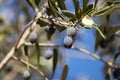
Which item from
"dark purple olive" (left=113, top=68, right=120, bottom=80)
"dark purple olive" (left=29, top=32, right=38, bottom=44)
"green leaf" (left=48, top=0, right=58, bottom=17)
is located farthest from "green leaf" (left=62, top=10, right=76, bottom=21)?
"dark purple olive" (left=113, top=68, right=120, bottom=80)

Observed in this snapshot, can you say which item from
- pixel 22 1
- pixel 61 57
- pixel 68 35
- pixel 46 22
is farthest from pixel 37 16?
pixel 22 1

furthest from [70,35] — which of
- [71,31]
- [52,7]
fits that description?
[52,7]

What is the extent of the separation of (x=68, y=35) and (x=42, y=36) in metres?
3.05

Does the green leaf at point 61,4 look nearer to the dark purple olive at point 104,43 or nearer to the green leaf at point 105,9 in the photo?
the green leaf at point 105,9

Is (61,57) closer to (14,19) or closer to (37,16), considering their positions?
(14,19)

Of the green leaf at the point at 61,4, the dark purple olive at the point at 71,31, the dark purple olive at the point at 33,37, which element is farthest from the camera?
the dark purple olive at the point at 33,37

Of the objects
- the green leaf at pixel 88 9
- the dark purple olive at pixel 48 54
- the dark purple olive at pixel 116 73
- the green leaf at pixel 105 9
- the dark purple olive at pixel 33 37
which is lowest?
the dark purple olive at pixel 116 73

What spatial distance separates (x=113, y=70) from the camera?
81.4 inches

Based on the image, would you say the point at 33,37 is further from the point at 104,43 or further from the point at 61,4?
the point at 104,43

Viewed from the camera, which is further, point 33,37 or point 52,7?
point 33,37

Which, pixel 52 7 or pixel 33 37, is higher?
pixel 52 7

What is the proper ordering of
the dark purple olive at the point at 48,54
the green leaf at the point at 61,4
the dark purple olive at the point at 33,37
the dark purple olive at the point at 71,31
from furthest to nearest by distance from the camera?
the dark purple olive at the point at 48,54, the dark purple olive at the point at 33,37, the green leaf at the point at 61,4, the dark purple olive at the point at 71,31

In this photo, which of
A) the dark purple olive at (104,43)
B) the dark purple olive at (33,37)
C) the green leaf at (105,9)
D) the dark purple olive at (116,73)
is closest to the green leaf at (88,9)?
the green leaf at (105,9)

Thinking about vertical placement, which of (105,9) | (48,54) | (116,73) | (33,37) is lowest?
(116,73)
